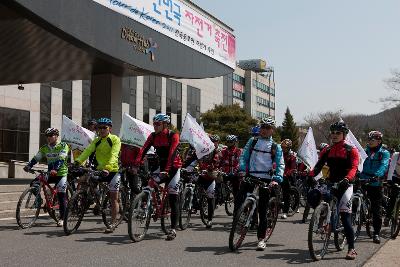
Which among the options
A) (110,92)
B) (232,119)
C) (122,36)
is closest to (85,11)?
(122,36)

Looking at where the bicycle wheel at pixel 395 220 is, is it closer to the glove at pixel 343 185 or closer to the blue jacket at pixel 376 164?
the blue jacket at pixel 376 164

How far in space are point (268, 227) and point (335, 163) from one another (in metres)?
1.66

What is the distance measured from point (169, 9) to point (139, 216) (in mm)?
13467

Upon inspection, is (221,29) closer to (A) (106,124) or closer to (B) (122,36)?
(B) (122,36)

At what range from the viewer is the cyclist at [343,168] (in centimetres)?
782

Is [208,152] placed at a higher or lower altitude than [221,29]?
lower

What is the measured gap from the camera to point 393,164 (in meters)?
11.2

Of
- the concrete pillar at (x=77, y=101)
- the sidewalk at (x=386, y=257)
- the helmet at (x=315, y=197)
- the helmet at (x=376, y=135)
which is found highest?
the concrete pillar at (x=77, y=101)

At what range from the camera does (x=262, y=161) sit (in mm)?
8477

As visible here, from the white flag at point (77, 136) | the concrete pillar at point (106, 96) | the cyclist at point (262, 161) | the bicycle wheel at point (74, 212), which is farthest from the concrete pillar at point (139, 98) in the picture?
the cyclist at point (262, 161)

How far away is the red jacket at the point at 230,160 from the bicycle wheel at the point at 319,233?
17.8 ft

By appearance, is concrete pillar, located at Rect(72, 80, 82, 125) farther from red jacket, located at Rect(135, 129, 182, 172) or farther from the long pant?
the long pant

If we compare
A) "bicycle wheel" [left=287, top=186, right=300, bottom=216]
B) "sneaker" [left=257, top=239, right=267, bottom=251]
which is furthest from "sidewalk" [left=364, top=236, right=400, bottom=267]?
"bicycle wheel" [left=287, top=186, right=300, bottom=216]

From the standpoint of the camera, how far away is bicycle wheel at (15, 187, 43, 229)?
9.93m
